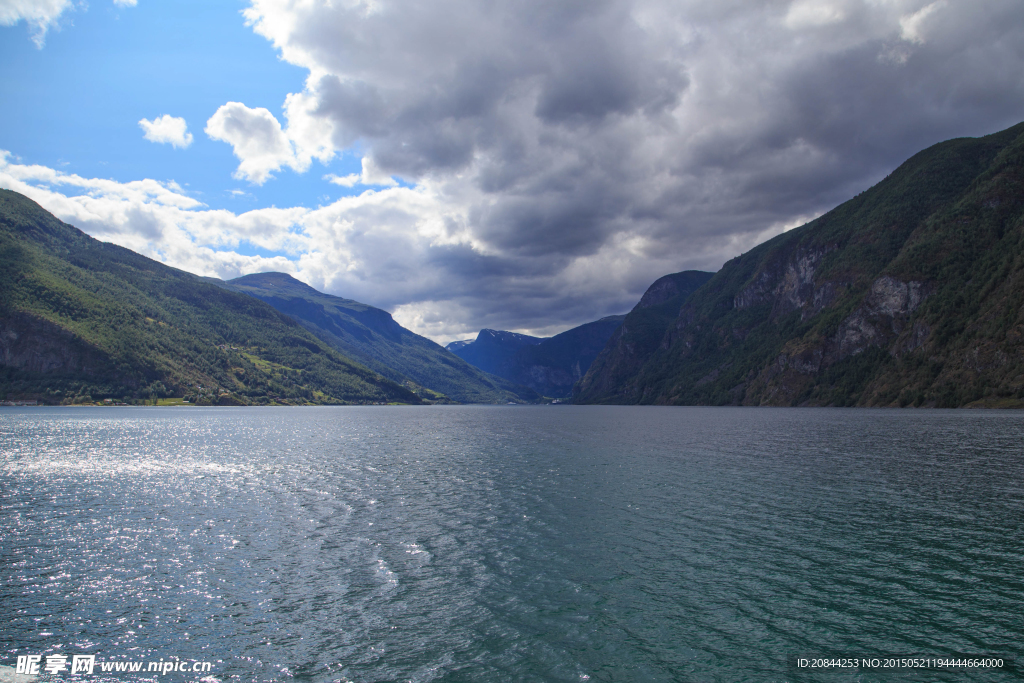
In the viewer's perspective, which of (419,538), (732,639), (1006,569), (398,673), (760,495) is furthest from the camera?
(760,495)

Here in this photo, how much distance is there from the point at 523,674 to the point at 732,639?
28.3 feet

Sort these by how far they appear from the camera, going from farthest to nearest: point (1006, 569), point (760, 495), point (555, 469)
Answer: point (555, 469), point (760, 495), point (1006, 569)

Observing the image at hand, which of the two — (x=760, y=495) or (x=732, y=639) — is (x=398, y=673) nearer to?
(x=732, y=639)

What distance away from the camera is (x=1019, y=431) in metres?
92.6

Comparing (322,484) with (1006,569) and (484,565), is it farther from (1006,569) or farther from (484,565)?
(1006,569)

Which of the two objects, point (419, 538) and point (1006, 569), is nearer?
point (1006, 569)

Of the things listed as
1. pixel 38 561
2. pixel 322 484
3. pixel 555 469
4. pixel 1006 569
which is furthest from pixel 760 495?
pixel 38 561

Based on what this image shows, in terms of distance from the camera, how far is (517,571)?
1085 inches

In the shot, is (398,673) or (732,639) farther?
(732,639)

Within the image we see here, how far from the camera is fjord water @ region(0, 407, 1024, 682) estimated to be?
61.3 ft

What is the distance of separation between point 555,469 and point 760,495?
24.9 m

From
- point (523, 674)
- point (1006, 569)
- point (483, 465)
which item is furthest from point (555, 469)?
point (523, 674)

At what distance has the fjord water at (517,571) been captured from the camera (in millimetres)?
18672

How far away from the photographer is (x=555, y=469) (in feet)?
207
